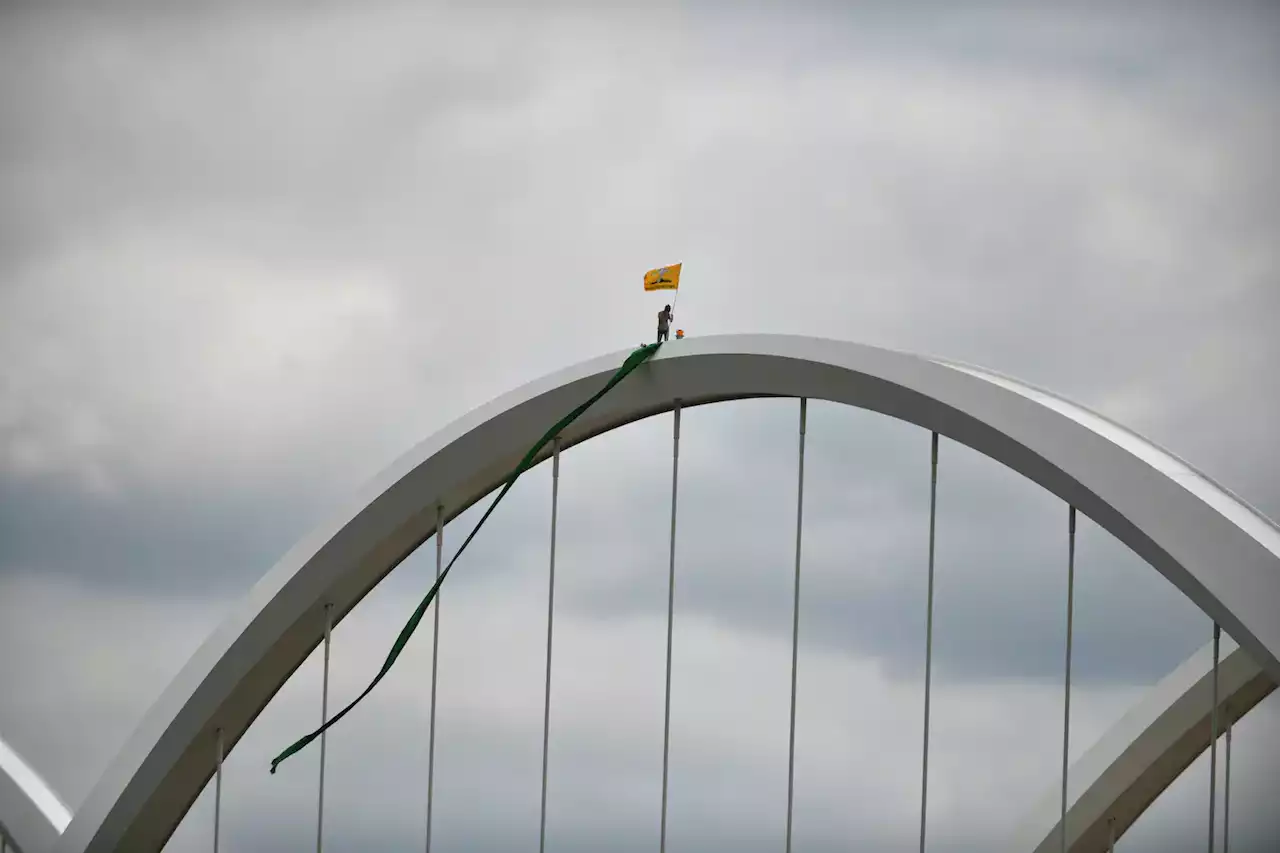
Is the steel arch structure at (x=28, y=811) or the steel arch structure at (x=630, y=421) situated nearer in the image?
the steel arch structure at (x=630, y=421)

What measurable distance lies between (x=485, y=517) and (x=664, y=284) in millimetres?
2152

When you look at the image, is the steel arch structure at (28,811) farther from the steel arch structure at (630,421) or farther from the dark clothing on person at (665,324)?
the dark clothing on person at (665,324)

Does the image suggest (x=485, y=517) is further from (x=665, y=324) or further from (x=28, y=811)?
(x=28, y=811)

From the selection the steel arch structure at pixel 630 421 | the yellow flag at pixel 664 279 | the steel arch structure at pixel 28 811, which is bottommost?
the steel arch structure at pixel 28 811

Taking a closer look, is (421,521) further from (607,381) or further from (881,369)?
(881,369)

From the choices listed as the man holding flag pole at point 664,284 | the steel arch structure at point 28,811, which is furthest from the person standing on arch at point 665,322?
the steel arch structure at point 28,811

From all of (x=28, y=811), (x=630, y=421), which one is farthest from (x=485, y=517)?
(x=28, y=811)

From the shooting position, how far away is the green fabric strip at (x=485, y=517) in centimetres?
1145

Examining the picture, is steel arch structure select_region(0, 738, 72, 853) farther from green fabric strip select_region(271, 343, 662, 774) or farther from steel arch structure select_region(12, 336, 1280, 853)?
green fabric strip select_region(271, 343, 662, 774)

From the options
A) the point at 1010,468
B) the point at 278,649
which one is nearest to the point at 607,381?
the point at 1010,468

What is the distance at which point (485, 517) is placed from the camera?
12.5 meters

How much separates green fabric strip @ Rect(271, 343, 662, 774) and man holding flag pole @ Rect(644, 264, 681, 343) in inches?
5.5

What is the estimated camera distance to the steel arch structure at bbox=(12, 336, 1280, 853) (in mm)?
9062

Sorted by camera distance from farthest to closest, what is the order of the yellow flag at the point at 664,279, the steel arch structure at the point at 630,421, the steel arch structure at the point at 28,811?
the steel arch structure at the point at 28,811 → the yellow flag at the point at 664,279 → the steel arch structure at the point at 630,421
